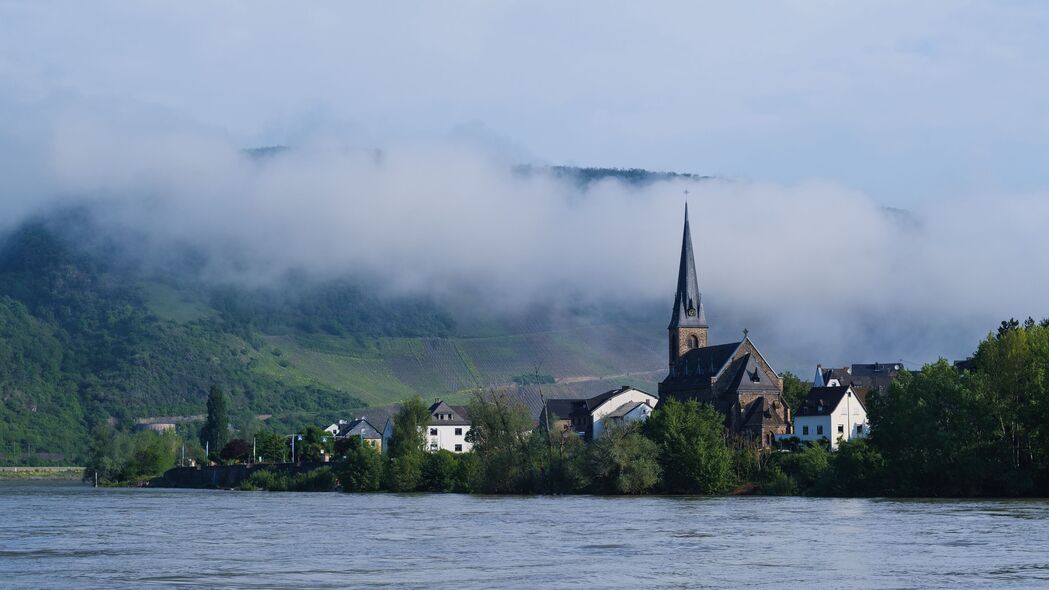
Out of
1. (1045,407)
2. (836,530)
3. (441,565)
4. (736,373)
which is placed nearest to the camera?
(441,565)

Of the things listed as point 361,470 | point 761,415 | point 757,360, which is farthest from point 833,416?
point 361,470

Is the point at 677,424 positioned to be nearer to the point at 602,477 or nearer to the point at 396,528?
the point at 602,477

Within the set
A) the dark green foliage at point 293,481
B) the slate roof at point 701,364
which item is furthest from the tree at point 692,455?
the slate roof at point 701,364

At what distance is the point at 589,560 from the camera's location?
54.5 meters

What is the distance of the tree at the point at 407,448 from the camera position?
140750mm

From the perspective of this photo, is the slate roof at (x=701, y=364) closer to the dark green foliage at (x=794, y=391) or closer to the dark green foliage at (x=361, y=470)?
the dark green foliage at (x=794, y=391)

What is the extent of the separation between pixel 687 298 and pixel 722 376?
24.6m

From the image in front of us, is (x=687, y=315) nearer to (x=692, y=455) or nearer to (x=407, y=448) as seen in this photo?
(x=407, y=448)

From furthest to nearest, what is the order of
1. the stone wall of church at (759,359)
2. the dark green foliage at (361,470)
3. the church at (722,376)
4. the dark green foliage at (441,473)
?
the stone wall of church at (759,359) → the church at (722,376) → the dark green foliage at (361,470) → the dark green foliage at (441,473)

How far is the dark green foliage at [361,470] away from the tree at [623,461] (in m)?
34.6

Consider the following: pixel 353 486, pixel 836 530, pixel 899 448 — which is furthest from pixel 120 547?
pixel 353 486

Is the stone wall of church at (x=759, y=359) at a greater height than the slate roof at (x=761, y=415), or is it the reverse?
the stone wall of church at (x=759, y=359)

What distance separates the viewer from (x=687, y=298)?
195 metres

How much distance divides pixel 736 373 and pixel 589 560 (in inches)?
4617
